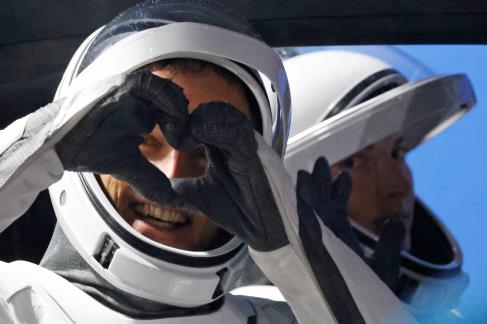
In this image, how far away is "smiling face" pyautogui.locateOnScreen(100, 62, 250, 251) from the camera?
1481 mm

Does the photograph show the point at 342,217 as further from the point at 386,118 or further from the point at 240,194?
the point at 240,194

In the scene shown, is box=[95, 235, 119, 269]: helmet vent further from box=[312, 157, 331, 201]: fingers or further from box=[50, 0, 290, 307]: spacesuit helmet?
box=[312, 157, 331, 201]: fingers

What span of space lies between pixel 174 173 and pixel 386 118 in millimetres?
853

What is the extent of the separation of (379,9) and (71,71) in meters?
0.36

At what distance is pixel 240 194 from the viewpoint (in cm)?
133

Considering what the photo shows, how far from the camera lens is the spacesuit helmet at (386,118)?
2.21m

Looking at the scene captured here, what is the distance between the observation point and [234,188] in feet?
4.38

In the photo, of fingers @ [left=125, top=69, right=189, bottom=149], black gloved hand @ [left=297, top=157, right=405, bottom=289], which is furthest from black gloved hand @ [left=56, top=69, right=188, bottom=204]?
black gloved hand @ [left=297, top=157, right=405, bottom=289]

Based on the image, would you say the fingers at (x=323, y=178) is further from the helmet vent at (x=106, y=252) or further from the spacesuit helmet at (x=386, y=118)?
the helmet vent at (x=106, y=252)

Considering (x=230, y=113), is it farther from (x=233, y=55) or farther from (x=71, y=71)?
(x=71, y=71)

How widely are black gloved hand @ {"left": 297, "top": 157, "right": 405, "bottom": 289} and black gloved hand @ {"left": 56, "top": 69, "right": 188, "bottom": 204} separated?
0.52 m

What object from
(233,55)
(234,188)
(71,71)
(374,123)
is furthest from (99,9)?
(374,123)

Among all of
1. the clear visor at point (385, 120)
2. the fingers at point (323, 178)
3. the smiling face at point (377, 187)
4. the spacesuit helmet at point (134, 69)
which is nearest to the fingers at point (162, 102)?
the spacesuit helmet at point (134, 69)

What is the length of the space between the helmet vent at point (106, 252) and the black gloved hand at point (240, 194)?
138 mm
